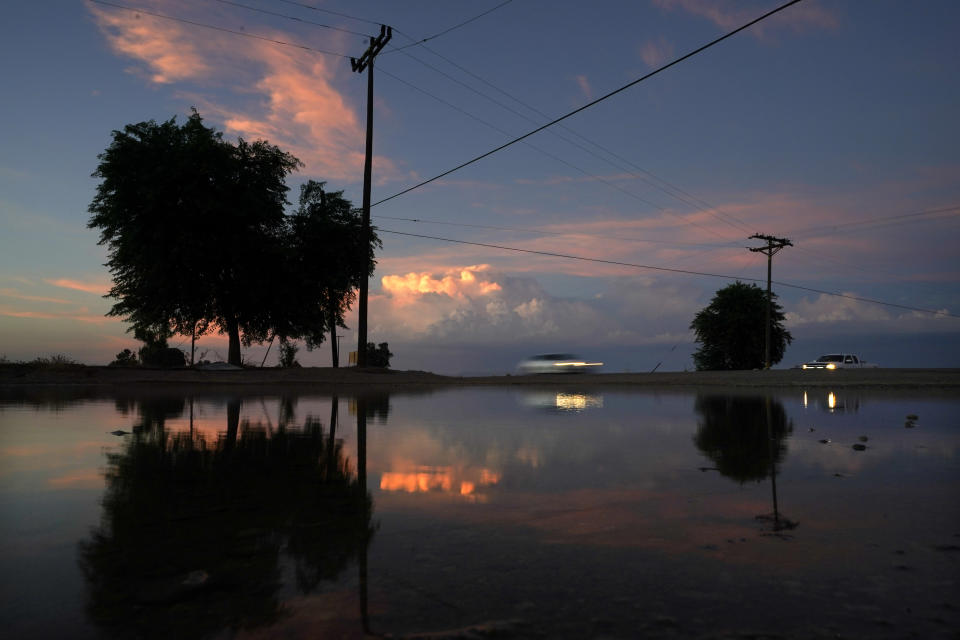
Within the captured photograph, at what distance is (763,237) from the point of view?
58344mm

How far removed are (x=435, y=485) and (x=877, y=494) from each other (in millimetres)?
3827

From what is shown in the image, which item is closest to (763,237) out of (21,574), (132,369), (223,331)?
(223,331)

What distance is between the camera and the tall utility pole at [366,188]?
32156mm

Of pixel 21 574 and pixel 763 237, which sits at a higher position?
pixel 763 237

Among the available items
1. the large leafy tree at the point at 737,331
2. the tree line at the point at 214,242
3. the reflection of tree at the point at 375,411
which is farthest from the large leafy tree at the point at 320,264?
the large leafy tree at the point at 737,331

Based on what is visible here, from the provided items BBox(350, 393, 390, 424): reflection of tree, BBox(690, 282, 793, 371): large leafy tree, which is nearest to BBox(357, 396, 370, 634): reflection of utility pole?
BBox(350, 393, 390, 424): reflection of tree

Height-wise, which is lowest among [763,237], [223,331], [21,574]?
[21,574]

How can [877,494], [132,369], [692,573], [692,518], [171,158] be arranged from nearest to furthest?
1. [692,573]
2. [692,518]
3. [877,494]
4. [132,369]
5. [171,158]

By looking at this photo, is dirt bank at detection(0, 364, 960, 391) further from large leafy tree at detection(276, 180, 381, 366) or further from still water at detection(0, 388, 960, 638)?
still water at detection(0, 388, 960, 638)

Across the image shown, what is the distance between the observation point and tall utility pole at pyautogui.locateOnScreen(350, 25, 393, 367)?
32156 mm

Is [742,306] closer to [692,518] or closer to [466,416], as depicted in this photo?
[466,416]

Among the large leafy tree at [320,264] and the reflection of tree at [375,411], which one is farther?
the large leafy tree at [320,264]

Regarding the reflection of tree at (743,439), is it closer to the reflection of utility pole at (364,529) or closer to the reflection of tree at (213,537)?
the reflection of utility pole at (364,529)

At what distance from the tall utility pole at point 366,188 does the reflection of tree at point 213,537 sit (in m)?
25.1
